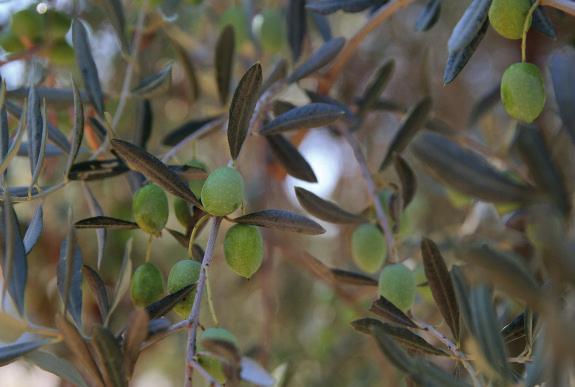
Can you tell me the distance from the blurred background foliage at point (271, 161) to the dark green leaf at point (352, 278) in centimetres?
13

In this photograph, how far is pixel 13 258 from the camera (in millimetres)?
826

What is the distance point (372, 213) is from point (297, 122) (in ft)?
1.09

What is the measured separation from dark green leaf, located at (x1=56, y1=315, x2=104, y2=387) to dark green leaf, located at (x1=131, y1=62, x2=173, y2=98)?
52 cm

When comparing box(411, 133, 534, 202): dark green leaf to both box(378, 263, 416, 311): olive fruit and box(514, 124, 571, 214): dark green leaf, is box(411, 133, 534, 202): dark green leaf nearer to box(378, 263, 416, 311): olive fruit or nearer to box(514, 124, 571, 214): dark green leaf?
box(514, 124, 571, 214): dark green leaf

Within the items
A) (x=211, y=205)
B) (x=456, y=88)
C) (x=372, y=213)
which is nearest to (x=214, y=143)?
(x=456, y=88)

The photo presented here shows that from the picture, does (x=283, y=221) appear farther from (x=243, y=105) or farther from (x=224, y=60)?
(x=224, y=60)

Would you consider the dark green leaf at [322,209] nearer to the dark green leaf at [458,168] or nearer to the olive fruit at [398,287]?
the olive fruit at [398,287]

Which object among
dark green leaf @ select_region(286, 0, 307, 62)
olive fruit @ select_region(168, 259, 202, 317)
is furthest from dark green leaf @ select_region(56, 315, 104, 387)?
dark green leaf @ select_region(286, 0, 307, 62)

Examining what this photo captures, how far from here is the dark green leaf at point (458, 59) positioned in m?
0.92

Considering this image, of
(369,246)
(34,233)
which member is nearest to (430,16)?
(369,246)

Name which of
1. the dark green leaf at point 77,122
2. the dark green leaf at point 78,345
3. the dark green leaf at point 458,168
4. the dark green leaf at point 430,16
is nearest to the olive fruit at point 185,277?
the dark green leaf at point 78,345

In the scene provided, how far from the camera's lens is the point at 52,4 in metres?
1.58

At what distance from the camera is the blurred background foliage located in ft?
5.18

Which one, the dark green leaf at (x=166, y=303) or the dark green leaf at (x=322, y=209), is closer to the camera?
the dark green leaf at (x=166, y=303)
